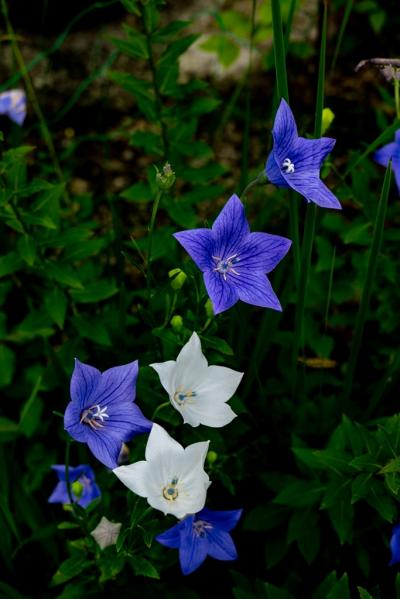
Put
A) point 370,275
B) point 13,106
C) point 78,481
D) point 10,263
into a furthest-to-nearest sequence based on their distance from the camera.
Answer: point 13,106
point 10,263
point 78,481
point 370,275

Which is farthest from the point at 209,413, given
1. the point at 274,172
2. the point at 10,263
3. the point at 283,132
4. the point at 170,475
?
the point at 10,263

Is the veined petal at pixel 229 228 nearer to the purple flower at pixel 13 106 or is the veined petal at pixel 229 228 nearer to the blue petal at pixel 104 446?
the blue petal at pixel 104 446

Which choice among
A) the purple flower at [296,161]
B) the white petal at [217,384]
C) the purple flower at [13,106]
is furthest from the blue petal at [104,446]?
the purple flower at [13,106]

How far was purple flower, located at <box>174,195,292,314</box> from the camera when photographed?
1.53m

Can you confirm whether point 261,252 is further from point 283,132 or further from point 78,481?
point 78,481

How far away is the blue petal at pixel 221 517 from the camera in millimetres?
1869

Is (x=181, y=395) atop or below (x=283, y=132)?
below

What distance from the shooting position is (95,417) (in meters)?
1.64

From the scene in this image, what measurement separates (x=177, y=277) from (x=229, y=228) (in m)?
0.17

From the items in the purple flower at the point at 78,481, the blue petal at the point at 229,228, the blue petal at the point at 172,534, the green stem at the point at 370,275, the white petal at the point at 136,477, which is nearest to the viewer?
the white petal at the point at 136,477

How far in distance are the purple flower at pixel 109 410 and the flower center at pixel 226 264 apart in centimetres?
31

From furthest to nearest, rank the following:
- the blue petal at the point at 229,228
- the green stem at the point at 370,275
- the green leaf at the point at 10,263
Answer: the green leaf at the point at 10,263 < the green stem at the point at 370,275 < the blue petal at the point at 229,228

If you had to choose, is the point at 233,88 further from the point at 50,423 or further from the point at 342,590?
the point at 342,590

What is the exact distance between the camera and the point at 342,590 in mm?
1779
